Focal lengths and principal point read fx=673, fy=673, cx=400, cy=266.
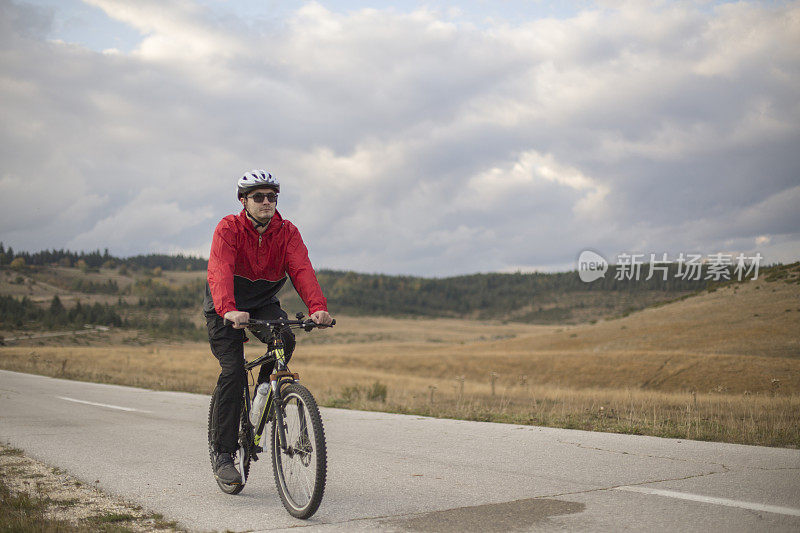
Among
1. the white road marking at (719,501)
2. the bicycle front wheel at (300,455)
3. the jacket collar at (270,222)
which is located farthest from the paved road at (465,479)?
the jacket collar at (270,222)

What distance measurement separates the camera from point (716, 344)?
3666 cm

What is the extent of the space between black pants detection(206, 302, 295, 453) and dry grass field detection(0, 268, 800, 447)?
550 centimetres

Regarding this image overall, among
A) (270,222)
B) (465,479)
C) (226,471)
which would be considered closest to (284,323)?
(270,222)

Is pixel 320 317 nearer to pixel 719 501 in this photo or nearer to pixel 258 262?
pixel 258 262

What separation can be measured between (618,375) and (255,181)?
2826 centimetres

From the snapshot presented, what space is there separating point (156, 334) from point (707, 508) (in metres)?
106

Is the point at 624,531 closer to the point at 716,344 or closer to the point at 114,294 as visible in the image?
the point at 716,344

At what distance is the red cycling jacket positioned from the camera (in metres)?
5.20

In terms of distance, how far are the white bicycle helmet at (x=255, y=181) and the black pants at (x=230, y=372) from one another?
985 mm

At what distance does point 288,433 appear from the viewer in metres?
5.04

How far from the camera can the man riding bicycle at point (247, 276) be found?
17.2 feet

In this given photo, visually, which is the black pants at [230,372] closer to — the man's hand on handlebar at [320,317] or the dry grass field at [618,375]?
the man's hand on handlebar at [320,317]

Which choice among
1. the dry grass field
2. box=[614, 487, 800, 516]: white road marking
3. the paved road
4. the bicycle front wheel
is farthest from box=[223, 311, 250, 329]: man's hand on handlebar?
the dry grass field

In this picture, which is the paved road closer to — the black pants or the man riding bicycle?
the black pants
